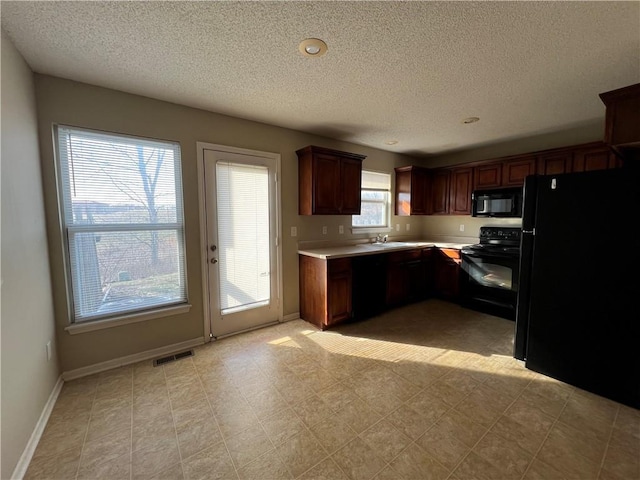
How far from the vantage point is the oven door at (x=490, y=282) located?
349 centimetres

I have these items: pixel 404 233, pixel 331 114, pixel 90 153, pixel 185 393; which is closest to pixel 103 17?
pixel 90 153

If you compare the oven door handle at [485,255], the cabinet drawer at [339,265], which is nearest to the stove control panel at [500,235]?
the oven door handle at [485,255]

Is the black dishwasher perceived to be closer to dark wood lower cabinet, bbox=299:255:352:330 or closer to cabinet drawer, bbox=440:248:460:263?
dark wood lower cabinet, bbox=299:255:352:330

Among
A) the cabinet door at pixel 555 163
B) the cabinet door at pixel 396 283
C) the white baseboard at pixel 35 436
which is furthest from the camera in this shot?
the cabinet door at pixel 396 283

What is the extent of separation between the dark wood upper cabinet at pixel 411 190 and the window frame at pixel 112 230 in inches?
137

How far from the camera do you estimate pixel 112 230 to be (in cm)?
237

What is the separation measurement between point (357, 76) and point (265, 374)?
261cm

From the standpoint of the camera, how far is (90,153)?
7.44 feet

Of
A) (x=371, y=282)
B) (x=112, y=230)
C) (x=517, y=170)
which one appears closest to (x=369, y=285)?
(x=371, y=282)

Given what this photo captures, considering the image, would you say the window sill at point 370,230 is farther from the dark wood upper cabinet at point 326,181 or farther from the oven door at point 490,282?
the oven door at point 490,282

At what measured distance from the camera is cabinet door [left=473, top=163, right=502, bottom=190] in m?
3.91

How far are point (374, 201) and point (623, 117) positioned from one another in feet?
9.45

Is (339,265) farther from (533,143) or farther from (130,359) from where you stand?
(533,143)

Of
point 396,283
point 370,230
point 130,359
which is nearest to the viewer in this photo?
point 130,359
